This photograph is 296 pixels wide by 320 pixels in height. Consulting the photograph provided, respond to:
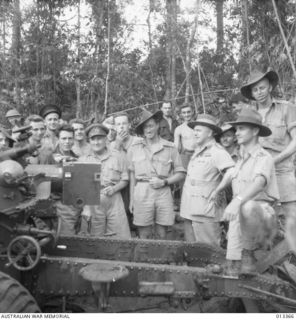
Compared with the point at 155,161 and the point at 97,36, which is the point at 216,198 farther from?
the point at 97,36

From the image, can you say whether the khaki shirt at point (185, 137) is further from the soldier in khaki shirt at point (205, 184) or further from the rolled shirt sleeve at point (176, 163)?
the soldier in khaki shirt at point (205, 184)

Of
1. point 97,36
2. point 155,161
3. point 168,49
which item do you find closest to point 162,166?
point 155,161

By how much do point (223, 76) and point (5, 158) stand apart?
10337mm

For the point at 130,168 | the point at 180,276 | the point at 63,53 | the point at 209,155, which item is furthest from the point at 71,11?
the point at 180,276

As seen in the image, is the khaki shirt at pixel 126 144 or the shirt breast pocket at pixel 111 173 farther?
the khaki shirt at pixel 126 144

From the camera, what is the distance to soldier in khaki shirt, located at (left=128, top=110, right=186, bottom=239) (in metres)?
5.86

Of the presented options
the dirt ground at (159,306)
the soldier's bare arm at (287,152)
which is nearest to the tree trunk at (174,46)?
the soldier's bare arm at (287,152)

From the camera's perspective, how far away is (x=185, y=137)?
742cm

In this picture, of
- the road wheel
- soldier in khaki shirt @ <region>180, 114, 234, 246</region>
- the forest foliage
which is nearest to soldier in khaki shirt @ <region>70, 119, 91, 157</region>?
soldier in khaki shirt @ <region>180, 114, 234, 246</region>

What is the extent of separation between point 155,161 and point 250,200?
2.33 meters

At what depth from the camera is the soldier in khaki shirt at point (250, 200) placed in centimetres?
362

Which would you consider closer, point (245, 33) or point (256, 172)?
point (256, 172)

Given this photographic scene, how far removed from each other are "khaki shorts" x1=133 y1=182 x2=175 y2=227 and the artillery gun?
174 centimetres

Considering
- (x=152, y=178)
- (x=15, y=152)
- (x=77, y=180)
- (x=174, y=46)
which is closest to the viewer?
(x=15, y=152)
